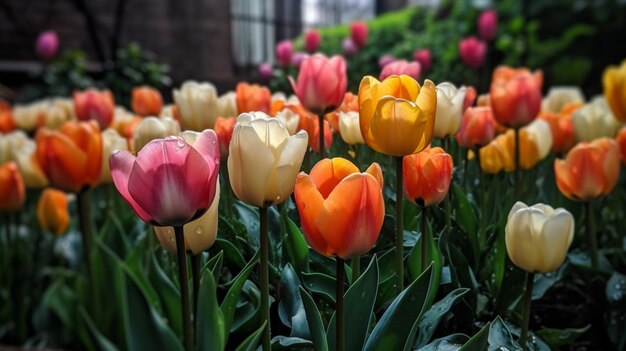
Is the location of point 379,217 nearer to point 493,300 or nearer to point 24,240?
point 493,300

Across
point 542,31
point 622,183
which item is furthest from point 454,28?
point 622,183

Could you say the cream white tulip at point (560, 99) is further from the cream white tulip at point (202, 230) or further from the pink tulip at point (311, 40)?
the cream white tulip at point (202, 230)

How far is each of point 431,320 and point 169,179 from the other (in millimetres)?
384

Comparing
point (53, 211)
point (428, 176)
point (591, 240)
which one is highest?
point (428, 176)

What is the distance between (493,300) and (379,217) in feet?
1.41

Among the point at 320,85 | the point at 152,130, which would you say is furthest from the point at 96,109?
the point at 320,85

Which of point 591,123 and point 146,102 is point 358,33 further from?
point 591,123

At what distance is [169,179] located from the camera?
0.75 meters

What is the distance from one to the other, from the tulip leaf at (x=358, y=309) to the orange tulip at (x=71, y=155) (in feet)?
2.82

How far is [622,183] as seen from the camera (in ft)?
7.31

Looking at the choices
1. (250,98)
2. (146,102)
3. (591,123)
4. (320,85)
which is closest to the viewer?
(320,85)

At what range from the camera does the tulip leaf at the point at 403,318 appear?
0.83 m

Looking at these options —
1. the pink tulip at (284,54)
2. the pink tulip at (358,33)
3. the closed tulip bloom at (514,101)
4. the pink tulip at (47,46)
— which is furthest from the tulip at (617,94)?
the pink tulip at (47,46)

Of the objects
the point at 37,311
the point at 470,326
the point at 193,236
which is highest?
the point at 193,236
